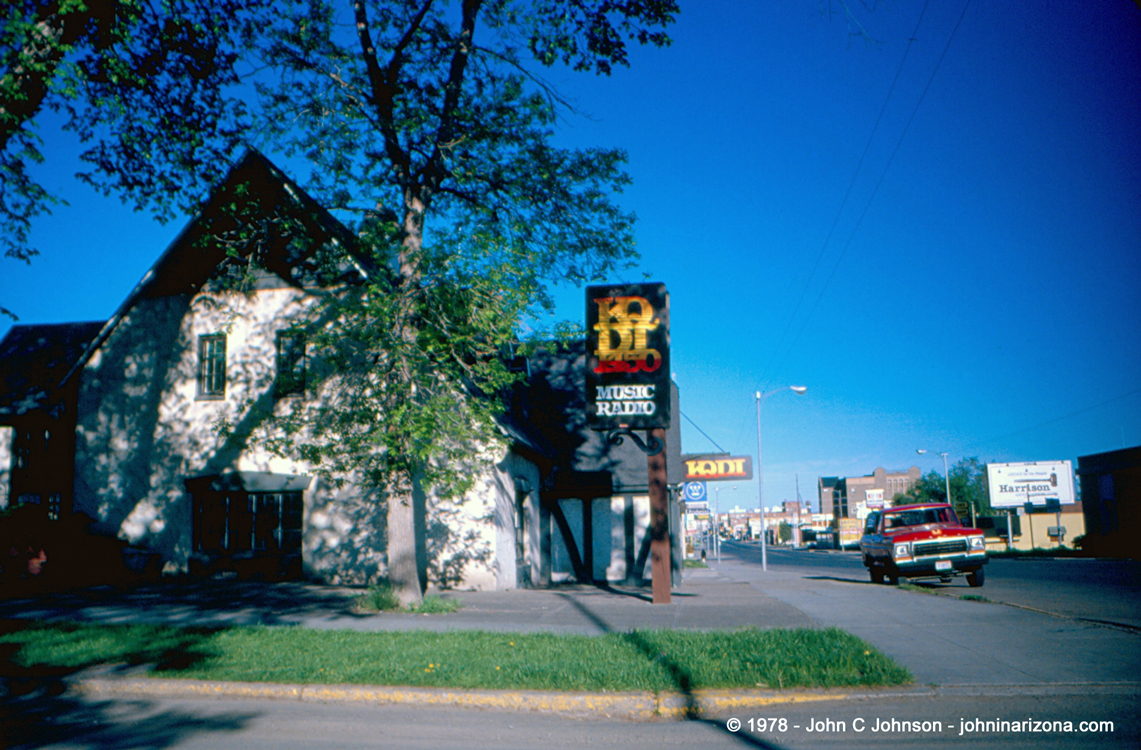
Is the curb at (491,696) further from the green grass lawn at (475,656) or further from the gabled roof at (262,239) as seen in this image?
the gabled roof at (262,239)

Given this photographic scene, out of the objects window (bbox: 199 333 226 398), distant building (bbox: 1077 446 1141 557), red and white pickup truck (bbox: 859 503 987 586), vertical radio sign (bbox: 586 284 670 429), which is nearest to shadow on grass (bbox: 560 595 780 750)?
vertical radio sign (bbox: 586 284 670 429)

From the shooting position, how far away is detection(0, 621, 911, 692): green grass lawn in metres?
6.59

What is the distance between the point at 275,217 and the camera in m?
13.4

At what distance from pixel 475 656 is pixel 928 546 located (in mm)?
14870

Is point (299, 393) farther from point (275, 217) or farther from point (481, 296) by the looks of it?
point (481, 296)

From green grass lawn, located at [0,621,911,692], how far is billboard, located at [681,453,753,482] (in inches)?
712

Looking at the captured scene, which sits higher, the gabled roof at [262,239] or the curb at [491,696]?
the gabled roof at [262,239]

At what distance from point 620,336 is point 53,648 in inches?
399

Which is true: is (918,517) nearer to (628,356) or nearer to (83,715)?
(628,356)

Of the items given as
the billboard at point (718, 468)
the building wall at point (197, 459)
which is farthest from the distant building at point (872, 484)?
the building wall at point (197, 459)

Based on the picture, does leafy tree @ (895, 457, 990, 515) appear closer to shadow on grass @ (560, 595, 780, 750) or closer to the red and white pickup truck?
the red and white pickup truck

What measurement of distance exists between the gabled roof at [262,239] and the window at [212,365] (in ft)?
4.69

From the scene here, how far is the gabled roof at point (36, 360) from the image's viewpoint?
19109 millimetres

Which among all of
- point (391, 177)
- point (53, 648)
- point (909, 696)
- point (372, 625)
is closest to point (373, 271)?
point (391, 177)
